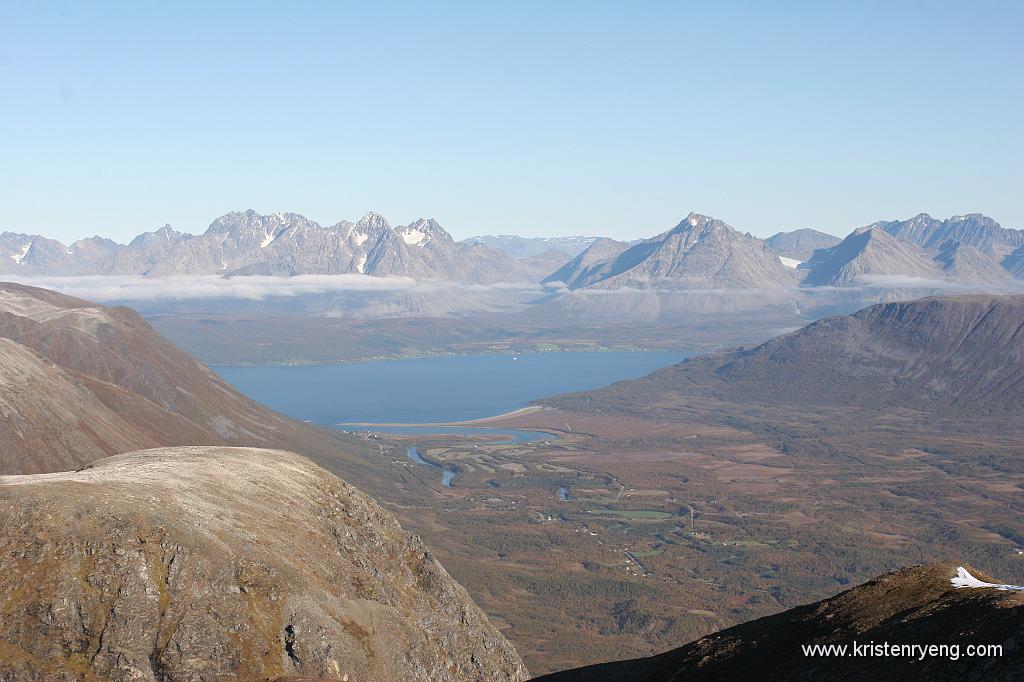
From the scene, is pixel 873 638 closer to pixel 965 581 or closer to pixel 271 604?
pixel 965 581

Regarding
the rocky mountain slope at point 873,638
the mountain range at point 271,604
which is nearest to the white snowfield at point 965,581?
the rocky mountain slope at point 873,638

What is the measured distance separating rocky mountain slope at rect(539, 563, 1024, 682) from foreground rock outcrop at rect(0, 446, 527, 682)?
60.0 ft

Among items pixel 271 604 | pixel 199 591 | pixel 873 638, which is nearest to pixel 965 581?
pixel 873 638

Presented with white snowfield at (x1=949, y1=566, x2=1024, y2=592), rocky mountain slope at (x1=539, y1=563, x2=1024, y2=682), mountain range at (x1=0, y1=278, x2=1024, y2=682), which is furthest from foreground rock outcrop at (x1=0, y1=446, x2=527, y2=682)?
white snowfield at (x1=949, y1=566, x2=1024, y2=592)

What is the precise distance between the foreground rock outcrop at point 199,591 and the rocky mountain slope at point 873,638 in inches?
720

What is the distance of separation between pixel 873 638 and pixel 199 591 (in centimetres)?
4325

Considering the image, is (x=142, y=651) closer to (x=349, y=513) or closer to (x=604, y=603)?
(x=349, y=513)

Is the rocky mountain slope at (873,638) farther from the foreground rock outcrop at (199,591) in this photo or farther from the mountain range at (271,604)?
the foreground rock outcrop at (199,591)

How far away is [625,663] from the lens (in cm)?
7319

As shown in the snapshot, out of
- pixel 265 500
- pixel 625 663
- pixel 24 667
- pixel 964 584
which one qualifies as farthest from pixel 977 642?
pixel 265 500

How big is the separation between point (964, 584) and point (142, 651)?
165 feet

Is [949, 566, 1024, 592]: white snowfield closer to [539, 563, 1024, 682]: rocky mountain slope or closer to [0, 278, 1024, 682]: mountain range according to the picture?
[539, 563, 1024, 682]: rocky mountain slope

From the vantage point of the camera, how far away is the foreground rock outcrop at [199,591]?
68.2 m

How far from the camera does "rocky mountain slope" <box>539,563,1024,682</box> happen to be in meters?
50.8
